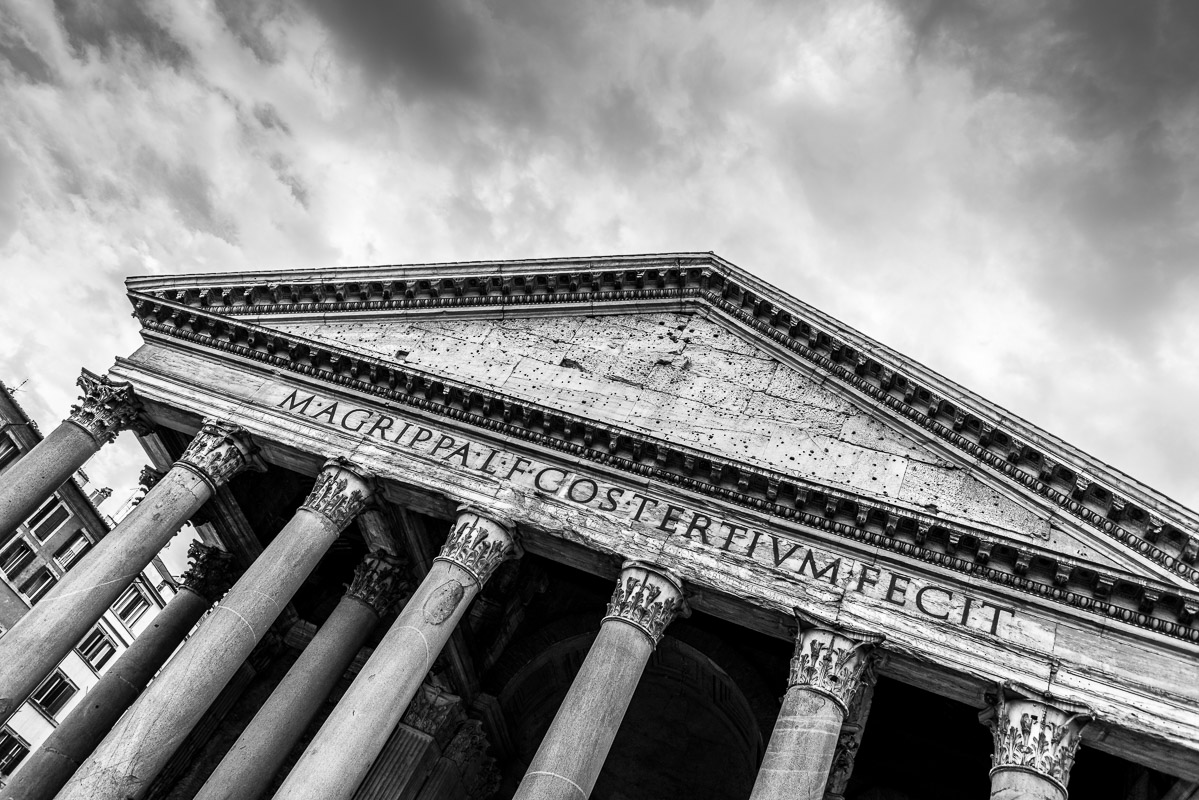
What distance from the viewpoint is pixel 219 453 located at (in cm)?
1406

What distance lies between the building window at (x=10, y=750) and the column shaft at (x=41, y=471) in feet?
62.1

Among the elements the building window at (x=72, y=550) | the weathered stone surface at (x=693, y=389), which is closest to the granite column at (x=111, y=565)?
the weathered stone surface at (x=693, y=389)

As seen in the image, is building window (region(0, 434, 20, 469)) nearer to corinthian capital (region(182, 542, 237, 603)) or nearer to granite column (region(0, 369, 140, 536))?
corinthian capital (region(182, 542, 237, 603))

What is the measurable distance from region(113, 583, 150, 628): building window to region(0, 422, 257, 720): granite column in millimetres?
24580

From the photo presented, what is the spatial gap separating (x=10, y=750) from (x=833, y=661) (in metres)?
28.1

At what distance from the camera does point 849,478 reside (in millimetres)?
13125

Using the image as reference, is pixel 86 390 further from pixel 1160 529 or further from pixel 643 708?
pixel 1160 529

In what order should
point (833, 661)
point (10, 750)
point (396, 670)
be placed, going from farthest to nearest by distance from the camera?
point (10, 750)
point (396, 670)
point (833, 661)

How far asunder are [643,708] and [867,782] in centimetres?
438

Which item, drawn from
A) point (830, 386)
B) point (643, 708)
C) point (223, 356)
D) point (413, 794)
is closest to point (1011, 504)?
point (830, 386)

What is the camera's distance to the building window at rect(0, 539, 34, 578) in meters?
29.5

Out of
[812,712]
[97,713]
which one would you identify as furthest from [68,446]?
[812,712]

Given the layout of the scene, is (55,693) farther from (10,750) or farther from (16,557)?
(16,557)

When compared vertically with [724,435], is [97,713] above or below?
below
